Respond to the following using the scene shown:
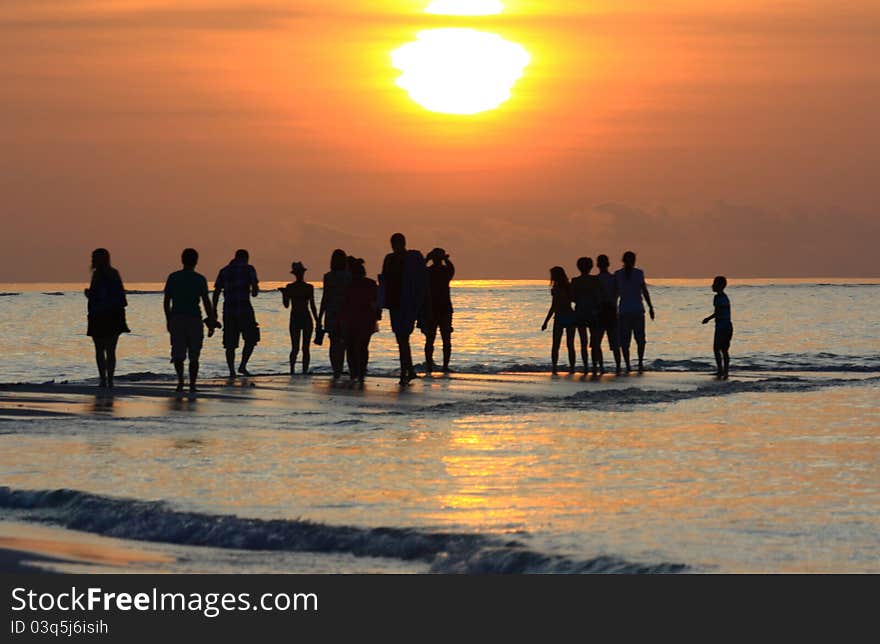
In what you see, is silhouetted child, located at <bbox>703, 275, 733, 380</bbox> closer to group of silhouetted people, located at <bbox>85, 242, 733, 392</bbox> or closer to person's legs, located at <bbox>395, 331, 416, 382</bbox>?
group of silhouetted people, located at <bbox>85, 242, 733, 392</bbox>

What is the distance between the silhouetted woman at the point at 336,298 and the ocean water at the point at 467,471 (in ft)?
2.86

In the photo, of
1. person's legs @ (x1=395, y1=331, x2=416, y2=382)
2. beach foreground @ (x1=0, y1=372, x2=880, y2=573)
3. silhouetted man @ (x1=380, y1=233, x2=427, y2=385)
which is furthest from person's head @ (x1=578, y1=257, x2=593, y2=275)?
beach foreground @ (x1=0, y1=372, x2=880, y2=573)

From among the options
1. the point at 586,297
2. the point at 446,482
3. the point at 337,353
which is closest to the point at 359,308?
the point at 337,353

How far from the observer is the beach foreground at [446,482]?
30.5ft

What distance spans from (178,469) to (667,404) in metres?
8.91

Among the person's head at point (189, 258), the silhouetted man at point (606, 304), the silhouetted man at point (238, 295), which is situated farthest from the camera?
the silhouetted man at point (606, 304)

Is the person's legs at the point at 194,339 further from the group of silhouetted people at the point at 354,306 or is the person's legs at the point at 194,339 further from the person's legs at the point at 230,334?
the person's legs at the point at 230,334

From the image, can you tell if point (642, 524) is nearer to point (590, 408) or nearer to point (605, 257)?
point (590, 408)

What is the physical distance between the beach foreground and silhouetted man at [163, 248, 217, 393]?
0.92m

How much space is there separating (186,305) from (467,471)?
28.1ft

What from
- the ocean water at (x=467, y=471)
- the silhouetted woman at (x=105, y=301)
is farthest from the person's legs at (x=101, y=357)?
the ocean water at (x=467, y=471)

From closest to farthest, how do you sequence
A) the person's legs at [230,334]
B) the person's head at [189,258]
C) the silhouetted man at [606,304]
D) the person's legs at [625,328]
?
1. the person's head at [189,258]
2. the person's legs at [230,334]
3. the silhouetted man at [606,304]
4. the person's legs at [625,328]

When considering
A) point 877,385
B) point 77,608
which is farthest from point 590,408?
point 77,608

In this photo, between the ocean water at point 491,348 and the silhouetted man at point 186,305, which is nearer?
the silhouetted man at point 186,305
